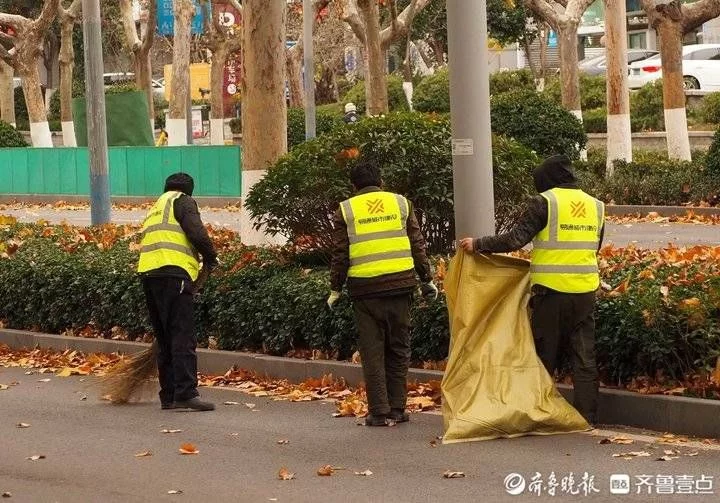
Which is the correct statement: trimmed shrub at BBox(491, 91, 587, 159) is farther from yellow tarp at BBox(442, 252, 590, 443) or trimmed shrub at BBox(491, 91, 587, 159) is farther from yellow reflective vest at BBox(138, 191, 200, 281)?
yellow tarp at BBox(442, 252, 590, 443)

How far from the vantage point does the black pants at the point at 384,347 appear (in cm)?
1029

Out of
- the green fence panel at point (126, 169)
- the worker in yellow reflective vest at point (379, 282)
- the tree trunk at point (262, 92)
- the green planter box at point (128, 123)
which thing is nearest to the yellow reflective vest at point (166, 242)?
the worker in yellow reflective vest at point (379, 282)

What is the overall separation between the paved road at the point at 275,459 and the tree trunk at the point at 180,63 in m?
28.1

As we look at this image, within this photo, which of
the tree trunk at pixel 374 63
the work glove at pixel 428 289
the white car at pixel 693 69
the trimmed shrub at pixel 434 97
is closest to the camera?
the work glove at pixel 428 289

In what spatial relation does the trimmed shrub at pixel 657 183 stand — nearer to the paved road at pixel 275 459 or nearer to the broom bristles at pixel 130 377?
the broom bristles at pixel 130 377

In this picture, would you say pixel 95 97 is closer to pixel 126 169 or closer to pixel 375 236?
pixel 375 236

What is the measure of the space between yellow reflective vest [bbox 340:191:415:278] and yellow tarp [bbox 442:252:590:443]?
38 centimetres

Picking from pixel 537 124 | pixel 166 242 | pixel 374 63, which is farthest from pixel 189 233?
pixel 374 63

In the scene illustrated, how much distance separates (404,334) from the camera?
10.4 meters

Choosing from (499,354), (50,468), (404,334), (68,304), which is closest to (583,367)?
(499,354)

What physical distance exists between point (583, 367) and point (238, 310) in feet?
13.0

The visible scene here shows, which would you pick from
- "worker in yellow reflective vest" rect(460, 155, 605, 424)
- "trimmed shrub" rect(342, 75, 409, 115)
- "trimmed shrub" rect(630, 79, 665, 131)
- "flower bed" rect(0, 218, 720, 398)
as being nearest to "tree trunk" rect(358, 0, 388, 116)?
"trimmed shrub" rect(630, 79, 665, 131)

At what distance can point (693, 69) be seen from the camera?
44.1 meters

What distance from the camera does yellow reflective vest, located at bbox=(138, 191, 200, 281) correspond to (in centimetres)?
1135
